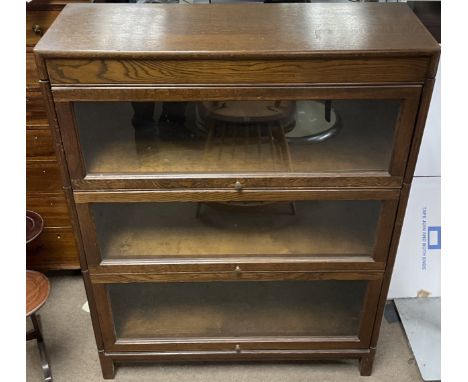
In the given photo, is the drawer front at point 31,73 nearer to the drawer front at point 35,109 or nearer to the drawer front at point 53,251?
the drawer front at point 35,109

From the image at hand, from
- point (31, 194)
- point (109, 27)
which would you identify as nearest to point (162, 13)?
point (109, 27)

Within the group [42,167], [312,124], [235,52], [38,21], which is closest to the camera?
[235,52]

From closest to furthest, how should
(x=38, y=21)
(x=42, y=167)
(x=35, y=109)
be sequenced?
(x=38, y=21) < (x=35, y=109) < (x=42, y=167)

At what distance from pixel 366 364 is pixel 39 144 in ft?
3.52

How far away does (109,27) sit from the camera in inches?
40.4

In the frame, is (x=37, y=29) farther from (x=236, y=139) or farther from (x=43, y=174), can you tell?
(x=236, y=139)

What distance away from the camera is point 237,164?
3.72 feet

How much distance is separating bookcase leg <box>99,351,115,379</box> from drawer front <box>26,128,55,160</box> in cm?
56

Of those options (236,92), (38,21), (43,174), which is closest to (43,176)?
(43,174)

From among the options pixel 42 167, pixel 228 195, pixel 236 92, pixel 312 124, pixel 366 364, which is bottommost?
pixel 366 364

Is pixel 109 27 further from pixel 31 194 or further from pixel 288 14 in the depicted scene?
pixel 31 194

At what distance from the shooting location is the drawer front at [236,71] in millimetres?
957

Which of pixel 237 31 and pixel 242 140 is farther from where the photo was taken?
pixel 242 140

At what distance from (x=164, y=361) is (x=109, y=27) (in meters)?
0.91
